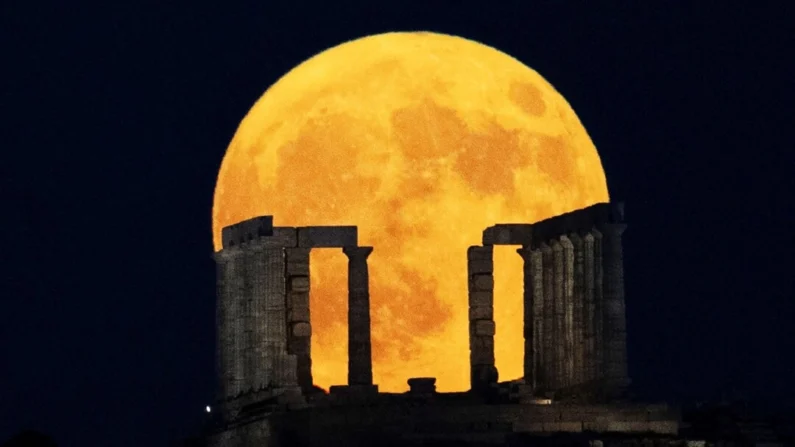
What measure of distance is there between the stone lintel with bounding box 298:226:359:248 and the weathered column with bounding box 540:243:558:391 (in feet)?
22.0

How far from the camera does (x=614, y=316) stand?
12419 cm

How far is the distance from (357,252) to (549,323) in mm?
7306

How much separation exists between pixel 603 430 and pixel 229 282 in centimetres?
1865

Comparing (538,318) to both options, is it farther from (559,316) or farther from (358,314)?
(358,314)

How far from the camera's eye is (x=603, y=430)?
118 metres

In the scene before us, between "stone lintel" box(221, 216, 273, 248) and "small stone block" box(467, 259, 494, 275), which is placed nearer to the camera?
"stone lintel" box(221, 216, 273, 248)

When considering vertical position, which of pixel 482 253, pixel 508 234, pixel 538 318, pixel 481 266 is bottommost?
pixel 538 318

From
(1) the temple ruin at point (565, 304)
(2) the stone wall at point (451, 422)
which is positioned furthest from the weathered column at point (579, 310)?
(2) the stone wall at point (451, 422)

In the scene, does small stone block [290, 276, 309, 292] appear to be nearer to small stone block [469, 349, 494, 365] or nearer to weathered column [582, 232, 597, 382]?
small stone block [469, 349, 494, 365]

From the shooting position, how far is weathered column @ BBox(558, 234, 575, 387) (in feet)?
411

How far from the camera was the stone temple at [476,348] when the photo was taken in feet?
388

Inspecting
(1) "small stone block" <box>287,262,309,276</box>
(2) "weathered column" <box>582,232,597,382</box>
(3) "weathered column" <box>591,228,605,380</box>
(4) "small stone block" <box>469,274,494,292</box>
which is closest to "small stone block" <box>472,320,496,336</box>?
(4) "small stone block" <box>469,274,494,292</box>

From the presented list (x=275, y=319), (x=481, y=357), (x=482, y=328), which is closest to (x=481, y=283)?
(x=482, y=328)

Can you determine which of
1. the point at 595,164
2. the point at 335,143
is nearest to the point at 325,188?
the point at 335,143
